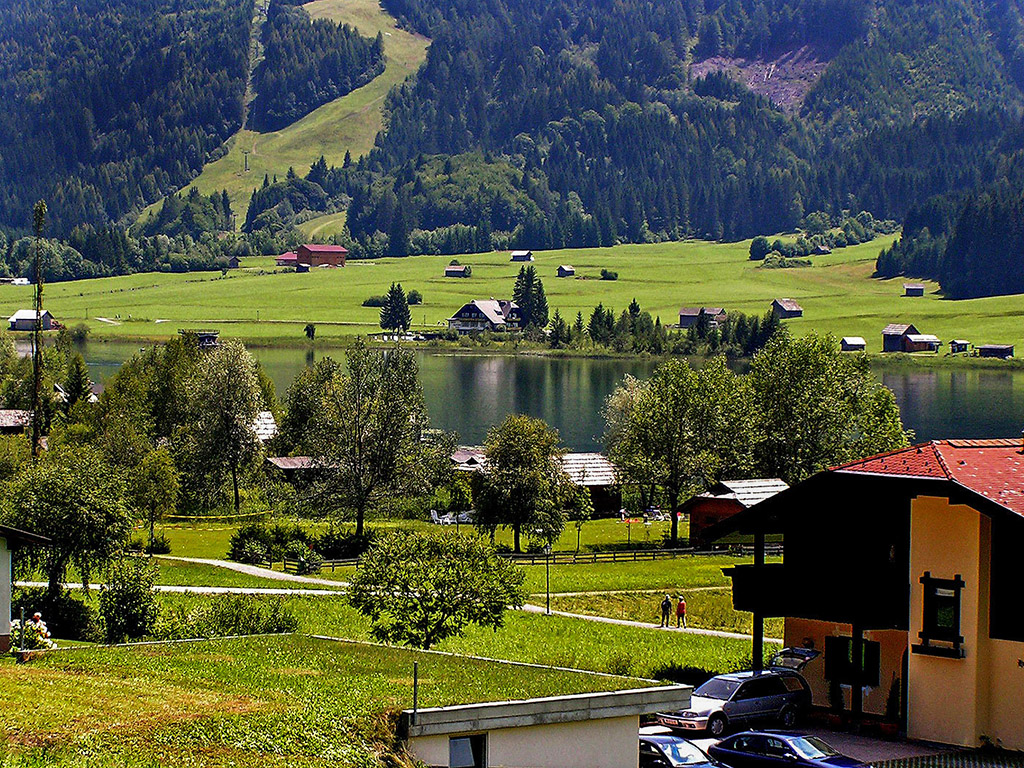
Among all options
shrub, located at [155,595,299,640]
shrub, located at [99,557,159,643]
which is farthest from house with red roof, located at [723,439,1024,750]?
shrub, located at [99,557,159,643]

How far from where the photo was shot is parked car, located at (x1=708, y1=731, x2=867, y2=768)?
22906 millimetres

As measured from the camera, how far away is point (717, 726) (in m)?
26.8

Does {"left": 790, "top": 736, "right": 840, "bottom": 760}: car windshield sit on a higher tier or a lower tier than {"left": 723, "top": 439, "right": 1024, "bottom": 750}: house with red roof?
lower

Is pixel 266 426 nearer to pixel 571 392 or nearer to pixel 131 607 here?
pixel 131 607

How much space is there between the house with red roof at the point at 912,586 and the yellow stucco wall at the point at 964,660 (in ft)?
0.07

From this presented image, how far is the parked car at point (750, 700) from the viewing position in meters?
26.8

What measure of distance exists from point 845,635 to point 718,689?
3.54 meters

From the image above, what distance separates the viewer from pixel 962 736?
2661cm

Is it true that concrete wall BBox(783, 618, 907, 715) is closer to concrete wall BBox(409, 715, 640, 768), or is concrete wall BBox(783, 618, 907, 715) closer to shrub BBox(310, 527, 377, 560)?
concrete wall BBox(409, 715, 640, 768)

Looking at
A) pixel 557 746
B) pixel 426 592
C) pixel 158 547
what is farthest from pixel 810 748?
pixel 158 547

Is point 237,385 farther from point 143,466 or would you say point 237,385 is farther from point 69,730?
point 69,730

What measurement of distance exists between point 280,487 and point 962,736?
5583 centimetres

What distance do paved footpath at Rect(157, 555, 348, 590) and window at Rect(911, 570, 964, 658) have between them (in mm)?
28071

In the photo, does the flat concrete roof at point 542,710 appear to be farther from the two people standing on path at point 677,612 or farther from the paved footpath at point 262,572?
the paved footpath at point 262,572
